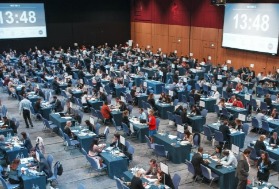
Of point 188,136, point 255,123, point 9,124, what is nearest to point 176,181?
point 188,136

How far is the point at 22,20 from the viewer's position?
116 ft

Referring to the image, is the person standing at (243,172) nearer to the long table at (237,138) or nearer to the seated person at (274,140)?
the seated person at (274,140)

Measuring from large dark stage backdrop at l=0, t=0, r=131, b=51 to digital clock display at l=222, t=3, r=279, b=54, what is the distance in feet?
52.1

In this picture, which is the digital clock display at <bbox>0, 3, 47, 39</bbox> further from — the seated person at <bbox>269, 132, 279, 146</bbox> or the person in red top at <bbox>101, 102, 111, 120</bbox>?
the seated person at <bbox>269, 132, 279, 146</bbox>

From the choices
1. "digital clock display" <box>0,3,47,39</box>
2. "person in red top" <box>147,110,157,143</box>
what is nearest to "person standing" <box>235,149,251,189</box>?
"person in red top" <box>147,110,157,143</box>

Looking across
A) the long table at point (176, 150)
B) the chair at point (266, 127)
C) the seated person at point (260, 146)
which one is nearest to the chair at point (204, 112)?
the chair at point (266, 127)

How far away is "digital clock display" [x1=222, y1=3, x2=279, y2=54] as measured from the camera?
24750 mm

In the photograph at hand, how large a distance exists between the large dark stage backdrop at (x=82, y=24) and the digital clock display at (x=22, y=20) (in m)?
0.63

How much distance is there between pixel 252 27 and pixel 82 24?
20.4 meters

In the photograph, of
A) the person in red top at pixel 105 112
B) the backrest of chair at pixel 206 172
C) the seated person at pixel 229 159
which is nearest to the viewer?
the backrest of chair at pixel 206 172

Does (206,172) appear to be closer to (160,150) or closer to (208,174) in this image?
(208,174)

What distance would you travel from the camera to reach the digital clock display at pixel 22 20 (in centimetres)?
3444

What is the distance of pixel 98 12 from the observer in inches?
1582

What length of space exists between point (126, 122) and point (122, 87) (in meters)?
6.81
